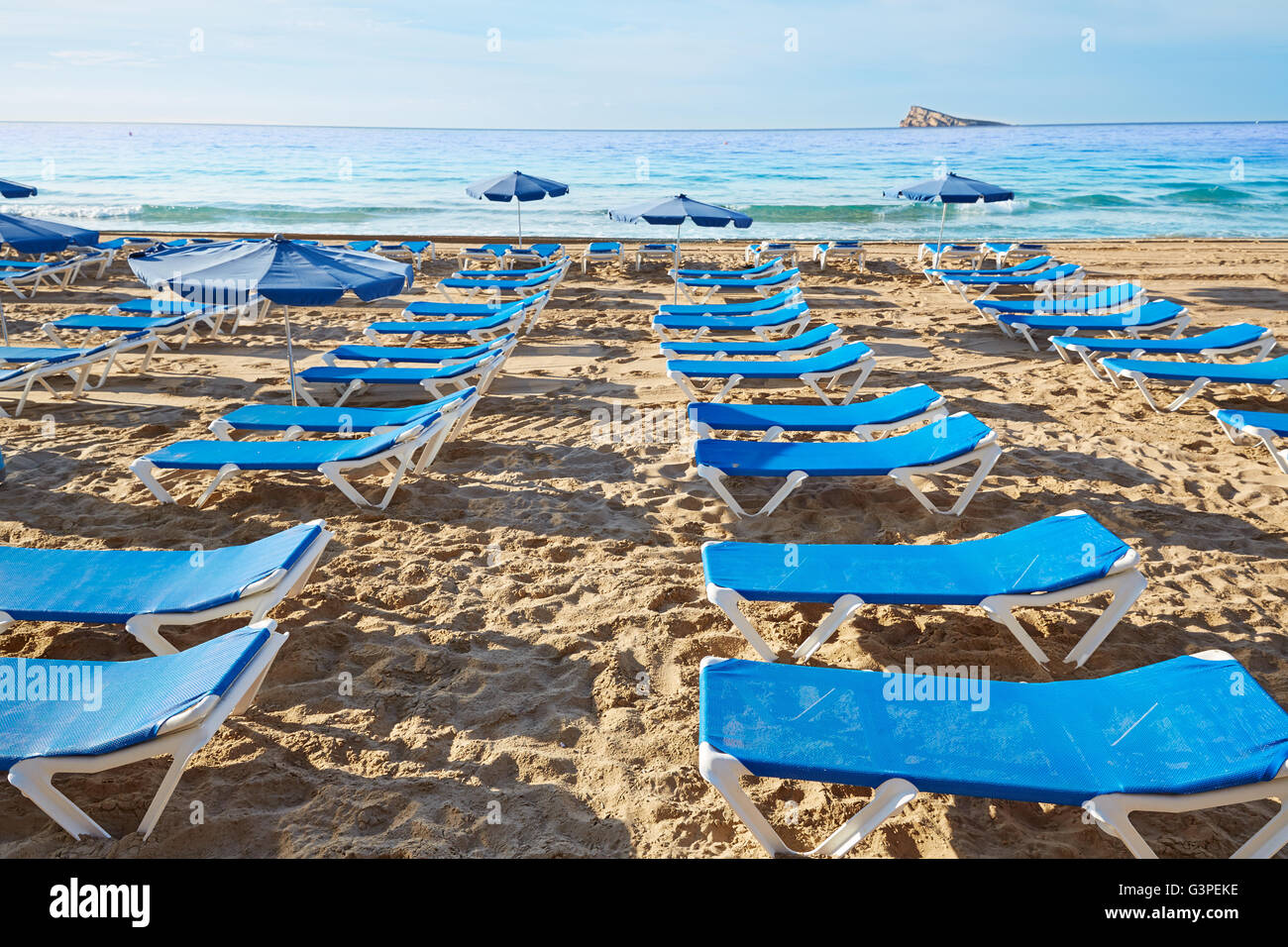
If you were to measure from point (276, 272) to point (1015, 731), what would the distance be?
4399mm

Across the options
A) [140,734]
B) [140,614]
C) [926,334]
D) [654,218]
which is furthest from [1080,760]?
[654,218]

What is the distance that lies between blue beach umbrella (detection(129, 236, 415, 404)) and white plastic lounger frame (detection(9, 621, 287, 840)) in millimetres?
2730

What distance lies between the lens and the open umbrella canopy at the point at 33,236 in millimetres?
6648

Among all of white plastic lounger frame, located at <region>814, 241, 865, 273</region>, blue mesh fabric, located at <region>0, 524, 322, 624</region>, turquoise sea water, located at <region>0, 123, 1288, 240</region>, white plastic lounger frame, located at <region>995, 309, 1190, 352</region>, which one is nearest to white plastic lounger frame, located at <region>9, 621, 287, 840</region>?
blue mesh fabric, located at <region>0, 524, 322, 624</region>

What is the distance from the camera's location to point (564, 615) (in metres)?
3.41

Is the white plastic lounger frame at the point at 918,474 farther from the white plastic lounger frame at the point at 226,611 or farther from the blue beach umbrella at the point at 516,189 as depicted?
the blue beach umbrella at the point at 516,189

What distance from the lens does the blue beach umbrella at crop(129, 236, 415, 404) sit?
14.5ft

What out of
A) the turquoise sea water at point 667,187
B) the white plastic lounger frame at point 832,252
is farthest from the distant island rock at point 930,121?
the white plastic lounger frame at point 832,252

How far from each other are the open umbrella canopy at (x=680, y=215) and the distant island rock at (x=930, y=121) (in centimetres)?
10754

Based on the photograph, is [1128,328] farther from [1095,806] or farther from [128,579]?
[128,579]

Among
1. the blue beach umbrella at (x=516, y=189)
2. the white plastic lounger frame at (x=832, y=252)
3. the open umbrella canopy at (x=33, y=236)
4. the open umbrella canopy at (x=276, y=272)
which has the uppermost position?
the blue beach umbrella at (x=516, y=189)

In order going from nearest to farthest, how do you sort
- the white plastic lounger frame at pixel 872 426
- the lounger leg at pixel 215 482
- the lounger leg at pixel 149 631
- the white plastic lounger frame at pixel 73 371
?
the lounger leg at pixel 149 631 → the lounger leg at pixel 215 482 → the white plastic lounger frame at pixel 872 426 → the white plastic lounger frame at pixel 73 371

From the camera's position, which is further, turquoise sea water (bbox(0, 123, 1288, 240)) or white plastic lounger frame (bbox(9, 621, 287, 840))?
turquoise sea water (bbox(0, 123, 1288, 240))

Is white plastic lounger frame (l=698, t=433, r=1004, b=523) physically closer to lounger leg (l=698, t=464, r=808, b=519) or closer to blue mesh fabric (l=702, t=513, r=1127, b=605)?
lounger leg (l=698, t=464, r=808, b=519)
